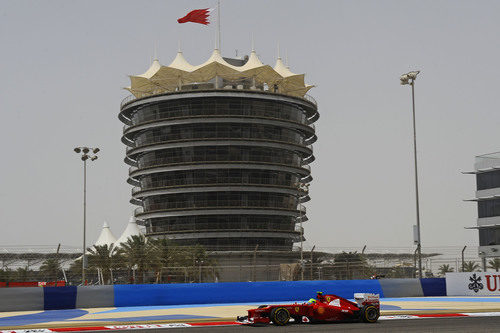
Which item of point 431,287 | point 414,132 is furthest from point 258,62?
point 431,287

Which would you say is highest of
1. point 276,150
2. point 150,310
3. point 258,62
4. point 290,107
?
point 258,62

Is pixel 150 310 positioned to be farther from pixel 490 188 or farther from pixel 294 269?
pixel 490 188

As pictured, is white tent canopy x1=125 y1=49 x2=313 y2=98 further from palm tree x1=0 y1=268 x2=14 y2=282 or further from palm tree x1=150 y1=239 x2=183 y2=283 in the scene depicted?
palm tree x1=0 y1=268 x2=14 y2=282

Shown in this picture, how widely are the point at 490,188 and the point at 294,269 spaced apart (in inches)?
Answer: 1183

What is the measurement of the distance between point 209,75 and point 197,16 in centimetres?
1514

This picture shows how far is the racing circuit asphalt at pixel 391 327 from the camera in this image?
18.9 m

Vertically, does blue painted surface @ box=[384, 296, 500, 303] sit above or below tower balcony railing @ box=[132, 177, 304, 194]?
below

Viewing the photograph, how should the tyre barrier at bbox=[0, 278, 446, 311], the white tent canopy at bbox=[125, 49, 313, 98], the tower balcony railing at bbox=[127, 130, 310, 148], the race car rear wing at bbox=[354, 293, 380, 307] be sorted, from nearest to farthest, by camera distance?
1. the race car rear wing at bbox=[354, 293, 380, 307]
2. the tyre barrier at bbox=[0, 278, 446, 311]
3. the tower balcony railing at bbox=[127, 130, 310, 148]
4. the white tent canopy at bbox=[125, 49, 313, 98]

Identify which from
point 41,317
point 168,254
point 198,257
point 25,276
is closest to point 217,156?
point 198,257

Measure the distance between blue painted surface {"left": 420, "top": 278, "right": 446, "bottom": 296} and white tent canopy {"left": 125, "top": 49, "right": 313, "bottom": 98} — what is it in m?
62.7

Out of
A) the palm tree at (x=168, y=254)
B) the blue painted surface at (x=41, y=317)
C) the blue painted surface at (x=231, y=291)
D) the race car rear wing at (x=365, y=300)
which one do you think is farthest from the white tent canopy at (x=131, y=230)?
the race car rear wing at (x=365, y=300)

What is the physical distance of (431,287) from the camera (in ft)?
112

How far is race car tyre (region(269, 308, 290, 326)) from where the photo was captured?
68.9 feet

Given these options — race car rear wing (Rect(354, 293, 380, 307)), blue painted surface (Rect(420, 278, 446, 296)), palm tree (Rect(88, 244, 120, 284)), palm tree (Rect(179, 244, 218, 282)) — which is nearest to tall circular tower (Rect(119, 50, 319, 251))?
palm tree (Rect(179, 244, 218, 282))
